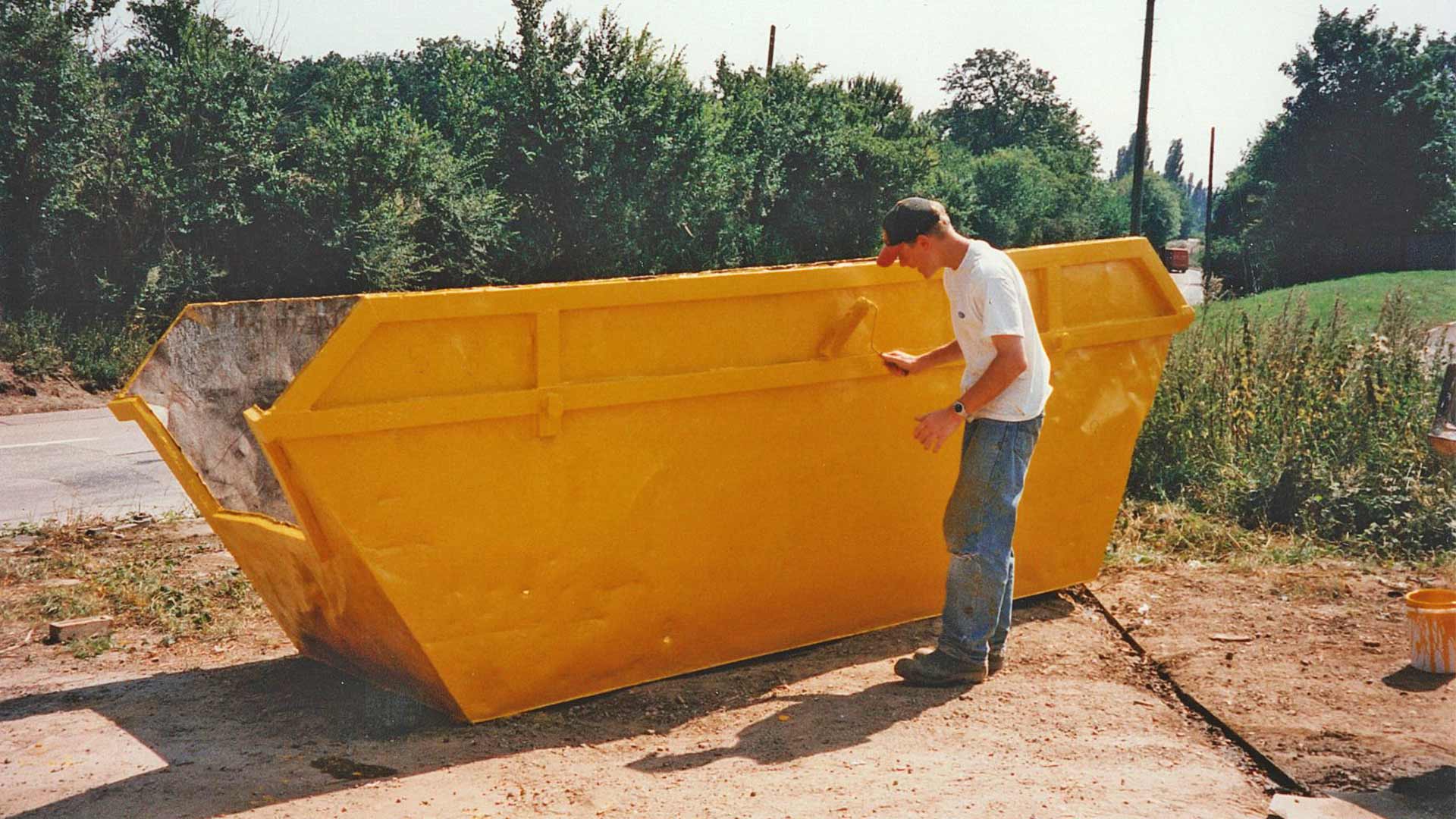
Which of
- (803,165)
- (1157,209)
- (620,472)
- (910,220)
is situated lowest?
(620,472)

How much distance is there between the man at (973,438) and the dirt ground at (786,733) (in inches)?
7.9

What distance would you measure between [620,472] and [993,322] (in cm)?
128

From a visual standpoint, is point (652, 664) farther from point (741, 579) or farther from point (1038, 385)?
point (1038, 385)

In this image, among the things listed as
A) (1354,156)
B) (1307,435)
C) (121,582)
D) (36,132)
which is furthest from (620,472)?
(1354,156)

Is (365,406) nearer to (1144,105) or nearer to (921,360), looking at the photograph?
(921,360)

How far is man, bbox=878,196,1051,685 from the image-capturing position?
4008 millimetres

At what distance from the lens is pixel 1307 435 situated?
6.83m

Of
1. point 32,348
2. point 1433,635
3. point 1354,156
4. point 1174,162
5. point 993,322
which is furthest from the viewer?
point 1174,162

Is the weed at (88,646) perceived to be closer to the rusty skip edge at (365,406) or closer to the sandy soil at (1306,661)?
the rusty skip edge at (365,406)

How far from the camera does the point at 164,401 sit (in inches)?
169

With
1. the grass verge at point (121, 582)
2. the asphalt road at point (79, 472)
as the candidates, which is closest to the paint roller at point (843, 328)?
the grass verge at point (121, 582)

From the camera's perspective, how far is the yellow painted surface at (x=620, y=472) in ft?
11.6

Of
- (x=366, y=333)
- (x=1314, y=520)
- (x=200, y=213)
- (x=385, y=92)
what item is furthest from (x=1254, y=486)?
(x=385, y=92)

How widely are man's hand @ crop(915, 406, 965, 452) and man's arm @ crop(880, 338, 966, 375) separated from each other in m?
0.43
